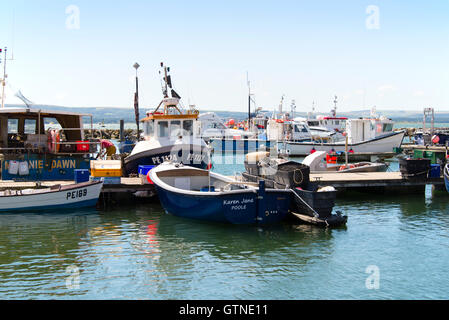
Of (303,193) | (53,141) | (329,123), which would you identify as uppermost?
(329,123)

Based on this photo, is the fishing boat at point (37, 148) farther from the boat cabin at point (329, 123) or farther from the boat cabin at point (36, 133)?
the boat cabin at point (329, 123)

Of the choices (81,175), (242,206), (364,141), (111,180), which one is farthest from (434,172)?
(364,141)

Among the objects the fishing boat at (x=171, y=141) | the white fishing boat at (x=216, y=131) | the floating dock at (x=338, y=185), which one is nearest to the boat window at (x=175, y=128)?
the fishing boat at (x=171, y=141)

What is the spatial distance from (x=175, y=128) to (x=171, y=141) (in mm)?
744

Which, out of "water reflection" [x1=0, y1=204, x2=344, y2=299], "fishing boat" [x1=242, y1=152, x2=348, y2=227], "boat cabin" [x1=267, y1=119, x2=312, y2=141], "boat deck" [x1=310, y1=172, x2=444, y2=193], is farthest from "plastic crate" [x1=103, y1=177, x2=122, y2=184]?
"boat cabin" [x1=267, y1=119, x2=312, y2=141]

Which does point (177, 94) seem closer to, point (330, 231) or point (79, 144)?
point (79, 144)

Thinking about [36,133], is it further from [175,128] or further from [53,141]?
[175,128]

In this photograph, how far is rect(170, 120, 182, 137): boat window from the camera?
23.9 metres

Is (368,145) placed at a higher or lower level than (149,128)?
lower

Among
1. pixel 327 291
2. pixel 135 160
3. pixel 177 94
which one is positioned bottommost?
pixel 327 291

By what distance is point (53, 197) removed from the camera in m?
19.4
